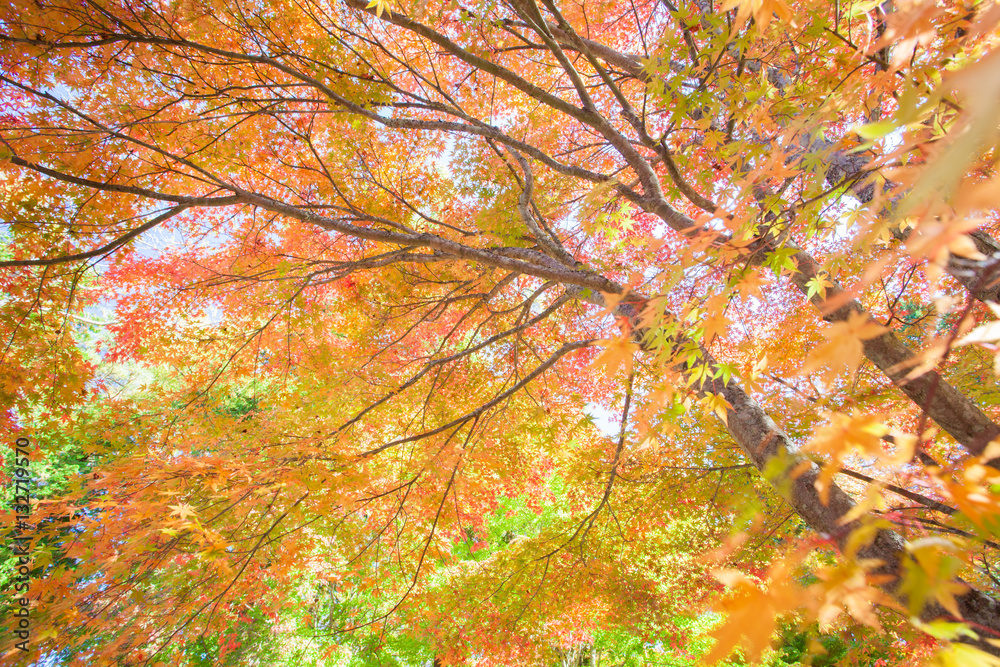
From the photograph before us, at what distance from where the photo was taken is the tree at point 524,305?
3.59 feet

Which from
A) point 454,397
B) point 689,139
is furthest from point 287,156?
point 689,139

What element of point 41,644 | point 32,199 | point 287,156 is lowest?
point 41,644

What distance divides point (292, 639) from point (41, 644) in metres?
6.93

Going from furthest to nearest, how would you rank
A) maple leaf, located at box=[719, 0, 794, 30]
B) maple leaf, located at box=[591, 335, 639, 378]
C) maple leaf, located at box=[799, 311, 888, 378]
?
1. maple leaf, located at box=[591, 335, 639, 378]
2. maple leaf, located at box=[719, 0, 794, 30]
3. maple leaf, located at box=[799, 311, 888, 378]

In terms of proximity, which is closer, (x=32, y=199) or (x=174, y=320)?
(x=32, y=199)

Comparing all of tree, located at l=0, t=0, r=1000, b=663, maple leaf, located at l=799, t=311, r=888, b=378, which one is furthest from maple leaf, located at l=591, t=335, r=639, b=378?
maple leaf, located at l=799, t=311, r=888, b=378

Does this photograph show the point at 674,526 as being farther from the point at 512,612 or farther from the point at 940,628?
the point at 940,628

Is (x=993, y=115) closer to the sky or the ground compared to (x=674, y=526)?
closer to the sky

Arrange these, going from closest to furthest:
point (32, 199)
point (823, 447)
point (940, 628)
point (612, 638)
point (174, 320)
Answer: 1. point (940, 628)
2. point (823, 447)
3. point (32, 199)
4. point (174, 320)
5. point (612, 638)

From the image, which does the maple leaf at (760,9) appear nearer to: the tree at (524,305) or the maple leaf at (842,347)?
the tree at (524,305)

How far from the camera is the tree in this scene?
1093 millimetres

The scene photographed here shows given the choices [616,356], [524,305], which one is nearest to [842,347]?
[616,356]

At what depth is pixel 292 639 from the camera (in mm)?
7520

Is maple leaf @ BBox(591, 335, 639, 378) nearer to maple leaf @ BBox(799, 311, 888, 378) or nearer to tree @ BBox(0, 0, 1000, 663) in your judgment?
tree @ BBox(0, 0, 1000, 663)
